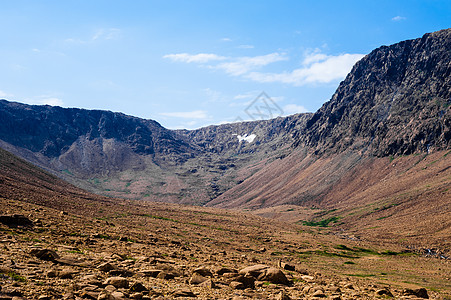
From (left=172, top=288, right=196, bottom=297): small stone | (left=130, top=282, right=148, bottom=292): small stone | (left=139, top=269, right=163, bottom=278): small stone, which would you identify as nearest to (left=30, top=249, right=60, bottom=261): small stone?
(left=139, top=269, right=163, bottom=278): small stone

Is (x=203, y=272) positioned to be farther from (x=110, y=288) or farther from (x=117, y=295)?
(x=117, y=295)

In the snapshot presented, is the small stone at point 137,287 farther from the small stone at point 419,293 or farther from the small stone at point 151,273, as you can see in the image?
the small stone at point 419,293

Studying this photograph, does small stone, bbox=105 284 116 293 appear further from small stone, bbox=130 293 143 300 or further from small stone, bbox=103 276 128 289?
small stone, bbox=130 293 143 300

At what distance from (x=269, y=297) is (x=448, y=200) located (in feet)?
411

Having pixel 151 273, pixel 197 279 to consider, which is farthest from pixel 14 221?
pixel 197 279

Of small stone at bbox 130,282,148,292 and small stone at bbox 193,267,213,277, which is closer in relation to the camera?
small stone at bbox 130,282,148,292

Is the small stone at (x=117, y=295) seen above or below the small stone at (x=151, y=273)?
above

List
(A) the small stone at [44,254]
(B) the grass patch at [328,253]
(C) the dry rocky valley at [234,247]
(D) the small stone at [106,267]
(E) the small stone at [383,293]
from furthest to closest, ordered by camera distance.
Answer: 1. (B) the grass patch at [328,253]
2. (E) the small stone at [383,293]
3. (A) the small stone at [44,254]
4. (D) the small stone at [106,267]
5. (C) the dry rocky valley at [234,247]

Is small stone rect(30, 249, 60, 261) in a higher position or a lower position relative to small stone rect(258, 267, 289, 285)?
higher

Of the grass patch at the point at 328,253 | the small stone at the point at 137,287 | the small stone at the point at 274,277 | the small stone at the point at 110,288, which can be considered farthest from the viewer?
the grass patch at the point at 328,253

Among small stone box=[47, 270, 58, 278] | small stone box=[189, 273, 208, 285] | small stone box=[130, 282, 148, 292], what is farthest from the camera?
small stone box=[189, 273, 208, 285]

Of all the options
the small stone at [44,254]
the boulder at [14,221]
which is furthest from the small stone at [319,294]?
the boulder at [14,221]

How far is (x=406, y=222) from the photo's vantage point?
114000mm

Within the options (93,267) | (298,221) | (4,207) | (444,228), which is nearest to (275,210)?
(298,221)
